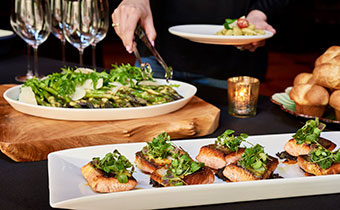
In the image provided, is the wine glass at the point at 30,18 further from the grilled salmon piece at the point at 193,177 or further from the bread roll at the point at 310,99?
the grilled salmon piece at the point at 193,177

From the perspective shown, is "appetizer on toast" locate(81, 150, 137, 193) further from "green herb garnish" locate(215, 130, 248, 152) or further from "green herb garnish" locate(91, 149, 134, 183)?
"green herb garnish" locate(215, 130, 248, 152)

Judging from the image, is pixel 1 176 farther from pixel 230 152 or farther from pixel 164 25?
pixel 164 25

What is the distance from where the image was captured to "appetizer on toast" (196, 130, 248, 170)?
1.16 meters

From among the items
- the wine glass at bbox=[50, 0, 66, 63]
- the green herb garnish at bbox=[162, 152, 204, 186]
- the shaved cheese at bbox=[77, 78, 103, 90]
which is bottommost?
the shaved cheese at bbox=[77, 78, 103, 90]

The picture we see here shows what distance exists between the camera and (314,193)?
1.06 meters

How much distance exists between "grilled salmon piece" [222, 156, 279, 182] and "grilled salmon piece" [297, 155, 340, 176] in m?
0.07

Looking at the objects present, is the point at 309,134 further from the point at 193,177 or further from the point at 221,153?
the point at 193,177

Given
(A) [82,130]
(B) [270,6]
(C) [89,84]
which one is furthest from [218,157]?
(B) [270,6]

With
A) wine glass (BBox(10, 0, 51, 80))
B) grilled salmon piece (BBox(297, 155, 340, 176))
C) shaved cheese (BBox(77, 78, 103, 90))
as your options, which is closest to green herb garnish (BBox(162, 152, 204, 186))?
grilled salmon piece (BBox(297, 155, 340, 176))

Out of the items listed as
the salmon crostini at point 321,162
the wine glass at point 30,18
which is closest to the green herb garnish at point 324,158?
the salmon crostini at point 321,162

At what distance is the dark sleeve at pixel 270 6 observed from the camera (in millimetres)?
2770

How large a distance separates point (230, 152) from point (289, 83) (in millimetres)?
5583

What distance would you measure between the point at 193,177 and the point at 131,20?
1.08 m

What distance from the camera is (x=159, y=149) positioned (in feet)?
→ 3.76
